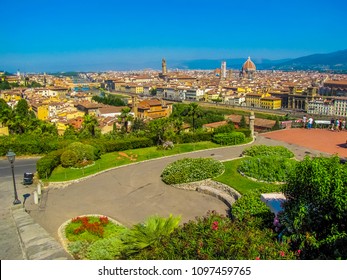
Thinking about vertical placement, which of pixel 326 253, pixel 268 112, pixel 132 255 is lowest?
pixel 268 112

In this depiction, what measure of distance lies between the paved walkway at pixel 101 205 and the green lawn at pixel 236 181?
108 cm

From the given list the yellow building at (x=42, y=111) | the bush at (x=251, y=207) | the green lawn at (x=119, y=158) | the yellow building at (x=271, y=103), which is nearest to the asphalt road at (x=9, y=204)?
the green lawn at (x=119, y=158)

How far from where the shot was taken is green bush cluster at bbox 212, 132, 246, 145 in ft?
78.4

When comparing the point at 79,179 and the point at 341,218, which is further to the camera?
the point at 79,179

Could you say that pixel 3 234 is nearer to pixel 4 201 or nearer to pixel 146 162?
pixel 4 201

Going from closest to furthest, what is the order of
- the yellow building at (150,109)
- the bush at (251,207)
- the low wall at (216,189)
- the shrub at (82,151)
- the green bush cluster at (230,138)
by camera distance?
1. the bush at (251,207)
2. the low wall at (216,189)
3. the shrub at (82,151)
4. the green bush cluster at (230,138)
5. the yellow building at (150,109)

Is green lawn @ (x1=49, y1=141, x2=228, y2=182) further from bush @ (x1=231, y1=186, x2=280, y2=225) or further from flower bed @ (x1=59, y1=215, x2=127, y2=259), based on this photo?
bush @ (x1=231, y1=186, x2=280, y2=225)

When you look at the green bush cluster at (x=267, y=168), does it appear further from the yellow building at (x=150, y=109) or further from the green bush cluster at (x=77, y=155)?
the yellow building at (x=150, y=109)

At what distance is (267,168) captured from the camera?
623 inches

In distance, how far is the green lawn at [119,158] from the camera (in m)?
17.5

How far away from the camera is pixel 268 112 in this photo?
95.5 metres

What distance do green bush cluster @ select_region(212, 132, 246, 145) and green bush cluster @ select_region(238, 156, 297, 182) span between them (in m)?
7.10

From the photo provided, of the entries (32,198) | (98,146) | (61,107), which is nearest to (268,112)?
(61,107)

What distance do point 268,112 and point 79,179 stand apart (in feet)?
277
